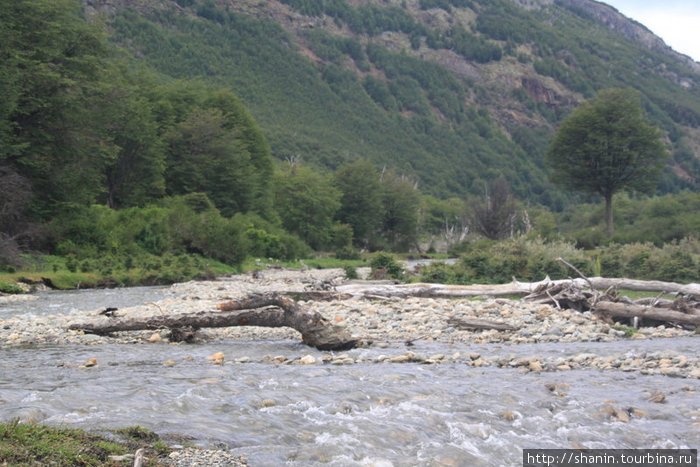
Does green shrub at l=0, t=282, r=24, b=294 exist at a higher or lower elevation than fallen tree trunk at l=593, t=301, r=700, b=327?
lower

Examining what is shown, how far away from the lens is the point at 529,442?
605cm

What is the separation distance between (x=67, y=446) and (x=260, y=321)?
7123 mm

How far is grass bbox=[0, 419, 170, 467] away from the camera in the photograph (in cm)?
450

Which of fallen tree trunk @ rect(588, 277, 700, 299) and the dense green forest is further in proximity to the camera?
the dense green forest

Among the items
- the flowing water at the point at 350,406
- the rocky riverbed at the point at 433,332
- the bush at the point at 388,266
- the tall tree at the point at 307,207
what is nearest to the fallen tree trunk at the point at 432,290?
the rocky riverbed at the point at 433,332

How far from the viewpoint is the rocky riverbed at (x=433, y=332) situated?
10.0 meters

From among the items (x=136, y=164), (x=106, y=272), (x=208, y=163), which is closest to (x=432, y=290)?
(x=106, y=272)

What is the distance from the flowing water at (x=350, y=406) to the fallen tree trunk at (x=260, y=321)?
1438 millimetres

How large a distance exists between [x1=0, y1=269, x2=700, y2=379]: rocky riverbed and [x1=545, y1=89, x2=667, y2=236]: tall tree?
1521 inches

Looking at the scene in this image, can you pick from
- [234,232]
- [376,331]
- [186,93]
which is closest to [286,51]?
[186,93]

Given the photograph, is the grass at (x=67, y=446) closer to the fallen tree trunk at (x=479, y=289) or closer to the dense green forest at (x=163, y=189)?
the fallen tree trunk at (x=479, y=289)

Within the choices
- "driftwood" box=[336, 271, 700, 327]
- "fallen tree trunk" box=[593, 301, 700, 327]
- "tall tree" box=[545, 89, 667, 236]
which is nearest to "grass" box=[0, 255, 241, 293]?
"driftwood" box=[336, 271, 700, 327]

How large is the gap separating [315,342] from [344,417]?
472 centimetres

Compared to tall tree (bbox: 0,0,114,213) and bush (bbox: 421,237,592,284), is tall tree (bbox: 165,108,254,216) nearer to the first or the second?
tall tree (bbox: 0,0,114,213)
